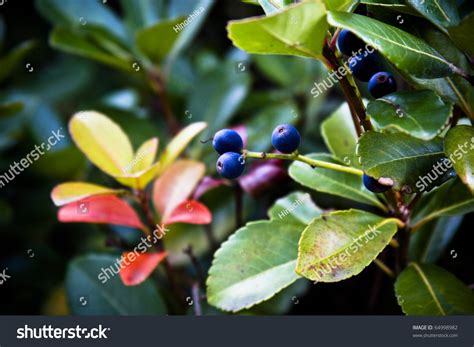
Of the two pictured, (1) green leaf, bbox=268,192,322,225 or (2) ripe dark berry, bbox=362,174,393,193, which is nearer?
(2) ripe dark berry, bbox=362,174,393,193

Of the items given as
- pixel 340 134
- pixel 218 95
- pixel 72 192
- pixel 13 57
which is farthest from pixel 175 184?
pixel 13 57

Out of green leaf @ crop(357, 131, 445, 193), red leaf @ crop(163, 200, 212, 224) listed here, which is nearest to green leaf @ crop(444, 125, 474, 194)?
green leaf @ crop(357, 131, 445, 193)

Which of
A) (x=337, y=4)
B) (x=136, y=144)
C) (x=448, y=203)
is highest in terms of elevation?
(x=337, y=4)

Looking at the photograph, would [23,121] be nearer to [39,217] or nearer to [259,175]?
[39,217]

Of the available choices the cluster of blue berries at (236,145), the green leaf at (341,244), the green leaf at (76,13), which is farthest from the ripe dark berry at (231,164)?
the green leaf at (76,13)

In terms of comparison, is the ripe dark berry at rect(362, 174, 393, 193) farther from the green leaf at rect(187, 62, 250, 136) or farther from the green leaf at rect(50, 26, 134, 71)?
the green leaf at rect(50, 26, 134, 71)

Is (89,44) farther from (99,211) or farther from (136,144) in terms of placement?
(99,211)
